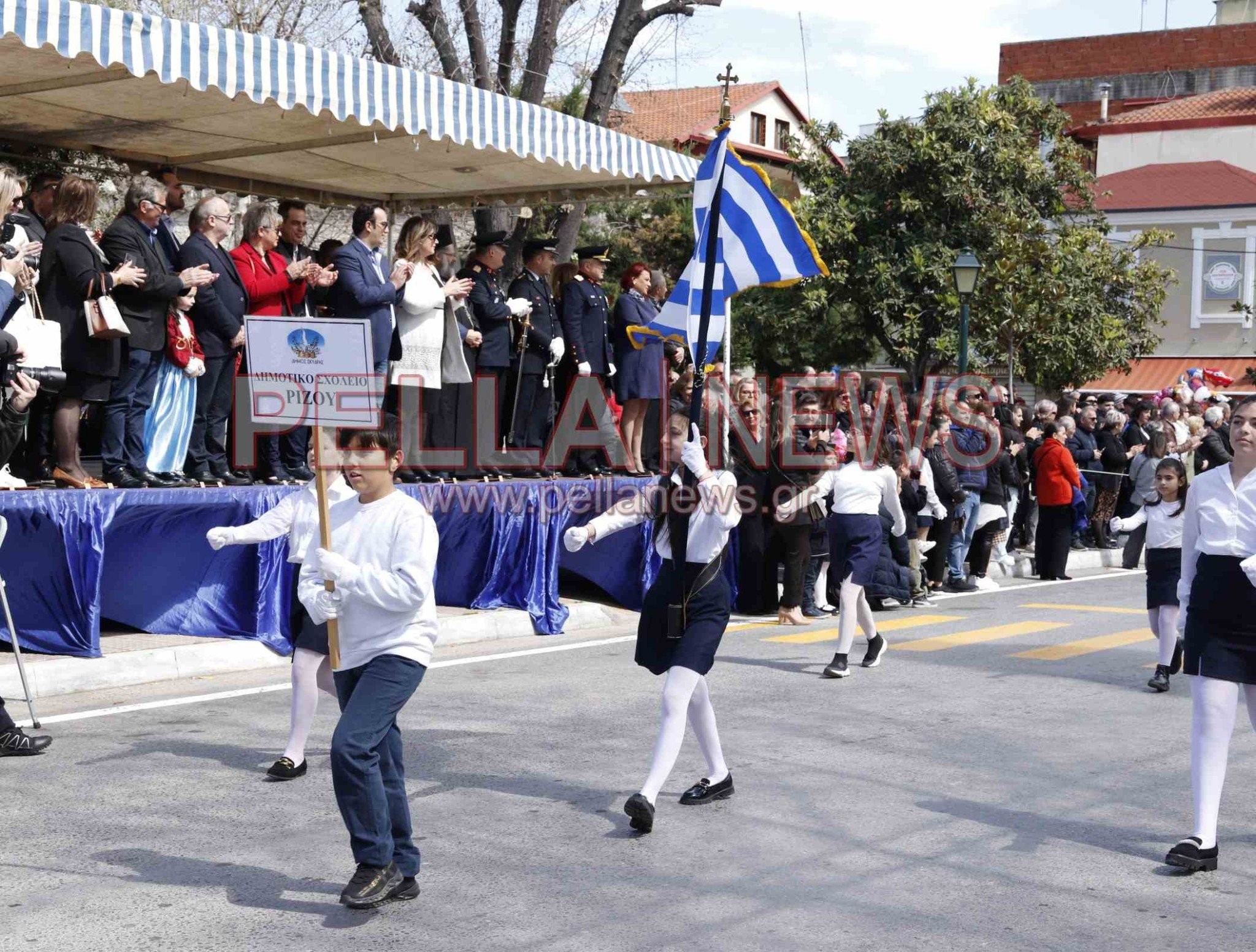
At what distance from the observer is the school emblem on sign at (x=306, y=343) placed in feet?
18.5

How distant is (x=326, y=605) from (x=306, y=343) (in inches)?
45.5

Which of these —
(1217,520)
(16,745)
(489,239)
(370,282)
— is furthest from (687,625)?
(489,239)

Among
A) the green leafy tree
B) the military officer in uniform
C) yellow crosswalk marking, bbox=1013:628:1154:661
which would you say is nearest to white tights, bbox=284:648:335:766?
yellow crosswalk marking, bbox=1013:628:1154:661

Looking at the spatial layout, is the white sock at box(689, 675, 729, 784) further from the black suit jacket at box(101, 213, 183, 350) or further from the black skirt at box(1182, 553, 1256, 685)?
the black suit jacket at box(101, 213, 183, 350)

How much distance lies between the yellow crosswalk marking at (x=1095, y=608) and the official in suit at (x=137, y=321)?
8850 mm

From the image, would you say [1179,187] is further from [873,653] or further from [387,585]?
[387,585]

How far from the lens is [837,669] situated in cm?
1009

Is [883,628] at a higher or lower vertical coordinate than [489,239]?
lower

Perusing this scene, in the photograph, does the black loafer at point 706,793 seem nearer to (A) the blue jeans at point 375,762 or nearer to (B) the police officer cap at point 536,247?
(A) the blue jeans at point 375,762

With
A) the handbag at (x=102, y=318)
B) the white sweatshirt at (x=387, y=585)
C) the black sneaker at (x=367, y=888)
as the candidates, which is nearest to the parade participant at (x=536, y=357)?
the handbag at (x=102, y=318)

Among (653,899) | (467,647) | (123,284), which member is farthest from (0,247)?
(653,899)

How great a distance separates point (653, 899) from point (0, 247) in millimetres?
5290

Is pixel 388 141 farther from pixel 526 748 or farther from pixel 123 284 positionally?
pixel 526 748

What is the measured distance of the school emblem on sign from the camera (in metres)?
5.65
